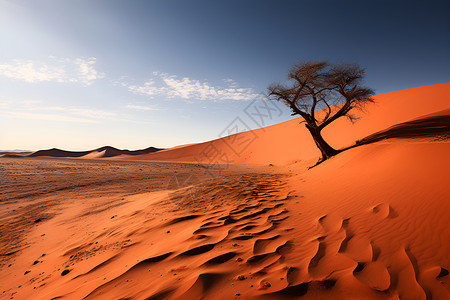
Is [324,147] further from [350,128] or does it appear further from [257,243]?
[350,128]

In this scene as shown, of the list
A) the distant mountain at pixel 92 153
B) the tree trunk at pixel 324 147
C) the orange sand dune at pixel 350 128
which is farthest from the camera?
the distant mountain at pixel 92 153

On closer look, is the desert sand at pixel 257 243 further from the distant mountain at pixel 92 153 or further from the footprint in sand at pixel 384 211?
the distant mountain at pixel 92 153

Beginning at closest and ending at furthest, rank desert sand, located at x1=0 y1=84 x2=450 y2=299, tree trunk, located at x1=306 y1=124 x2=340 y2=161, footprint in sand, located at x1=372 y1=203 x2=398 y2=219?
desert sand, located at x1=0 y1=84 x2=450 y2=299 → footprint in sand, located at x1=372 y1=203 x2=398 y2=219 → tree trunk, located at x1=306 y1=124 x2=340 y2=161

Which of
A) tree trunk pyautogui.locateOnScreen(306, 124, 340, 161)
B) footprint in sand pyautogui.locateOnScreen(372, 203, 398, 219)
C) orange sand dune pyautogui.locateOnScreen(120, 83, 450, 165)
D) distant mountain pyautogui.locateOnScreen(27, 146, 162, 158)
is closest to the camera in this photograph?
footprint in sand pyautogui.locateOnScreen(372, 203, 398, 219)

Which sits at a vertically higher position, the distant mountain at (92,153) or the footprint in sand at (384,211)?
the distant mountain at (92,153)

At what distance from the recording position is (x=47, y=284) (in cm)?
253

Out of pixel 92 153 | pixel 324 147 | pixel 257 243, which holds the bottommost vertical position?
pixel 257 243

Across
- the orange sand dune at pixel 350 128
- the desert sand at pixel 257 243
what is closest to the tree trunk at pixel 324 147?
the orange sand dune at pixel 350 128

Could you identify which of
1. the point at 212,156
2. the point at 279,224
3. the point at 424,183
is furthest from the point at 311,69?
the point at 212,156

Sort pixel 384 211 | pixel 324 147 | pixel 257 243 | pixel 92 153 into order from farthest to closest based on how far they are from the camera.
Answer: pixel 92 153 < pixel 324 147 < pixel 384 211 < pixel 257 243

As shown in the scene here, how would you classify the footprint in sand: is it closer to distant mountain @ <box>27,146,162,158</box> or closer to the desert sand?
the desert sand

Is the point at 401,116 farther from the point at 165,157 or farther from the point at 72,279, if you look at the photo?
the point at 165,157

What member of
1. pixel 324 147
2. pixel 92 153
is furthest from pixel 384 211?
pixel 92 153

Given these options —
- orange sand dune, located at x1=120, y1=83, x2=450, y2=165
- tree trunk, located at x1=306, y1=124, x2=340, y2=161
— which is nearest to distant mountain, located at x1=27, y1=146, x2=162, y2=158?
Result: orange sand dune, located at x1=120, y1=83, x2=450, y2=165
